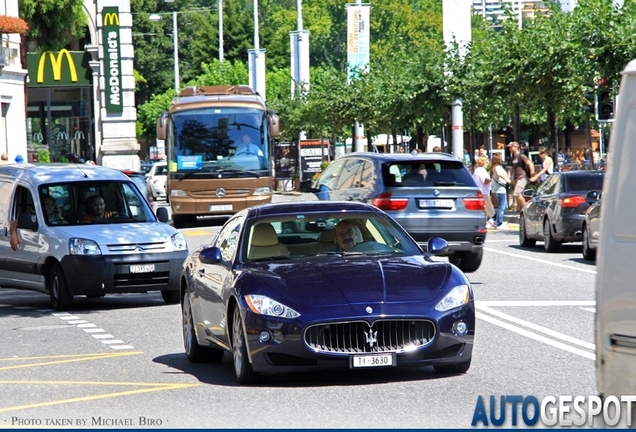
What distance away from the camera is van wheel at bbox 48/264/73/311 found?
17.7 metres

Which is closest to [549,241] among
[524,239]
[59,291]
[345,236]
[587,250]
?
[524,239]

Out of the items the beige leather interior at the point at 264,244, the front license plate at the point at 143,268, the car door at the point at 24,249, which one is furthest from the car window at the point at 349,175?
the beige leather interior at the point at 264,244

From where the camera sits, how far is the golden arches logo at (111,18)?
5562 centimetres

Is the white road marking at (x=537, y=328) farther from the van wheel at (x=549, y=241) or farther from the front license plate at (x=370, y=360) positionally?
the van wheel at (x=549, y=241)

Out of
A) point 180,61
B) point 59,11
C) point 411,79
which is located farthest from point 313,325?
point 180,61

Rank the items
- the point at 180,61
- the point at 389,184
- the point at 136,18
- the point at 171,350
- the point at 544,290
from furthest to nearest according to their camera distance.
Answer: the point at 180,61
the point at 136,18
the point at 389,184
the point at 544,290
the point at 171,350

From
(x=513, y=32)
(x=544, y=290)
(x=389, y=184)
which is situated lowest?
(x=544, y=290)

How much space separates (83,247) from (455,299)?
320 inches

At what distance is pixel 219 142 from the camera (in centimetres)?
3544

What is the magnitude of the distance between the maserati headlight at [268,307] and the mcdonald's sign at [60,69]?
5344 centimetres

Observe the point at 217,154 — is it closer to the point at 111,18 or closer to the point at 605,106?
the point at 605,106

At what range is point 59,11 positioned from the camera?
3628 centimetres

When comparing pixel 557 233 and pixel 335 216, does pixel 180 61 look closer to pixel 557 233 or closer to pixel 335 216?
pixel 557 233

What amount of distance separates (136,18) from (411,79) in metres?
63.0
